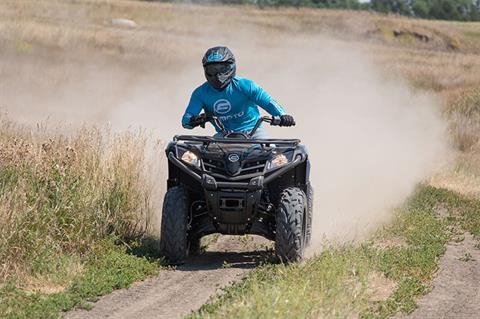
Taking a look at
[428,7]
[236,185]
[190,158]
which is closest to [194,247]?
[190,158]

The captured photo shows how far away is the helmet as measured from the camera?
43.0ft

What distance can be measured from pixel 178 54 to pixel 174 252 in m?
31.7

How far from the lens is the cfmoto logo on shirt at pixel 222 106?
13.5 metres

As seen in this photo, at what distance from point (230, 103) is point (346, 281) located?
374 centimetres

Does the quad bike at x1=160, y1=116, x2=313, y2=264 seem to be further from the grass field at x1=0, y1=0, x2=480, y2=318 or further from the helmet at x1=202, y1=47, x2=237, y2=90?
the helmet at x1=202, y1=47, x2=237, y2=90

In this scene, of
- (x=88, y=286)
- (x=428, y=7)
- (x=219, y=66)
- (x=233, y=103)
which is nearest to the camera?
(x=88, y=286)

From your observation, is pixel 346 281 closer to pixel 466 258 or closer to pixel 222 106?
pixel 466 258

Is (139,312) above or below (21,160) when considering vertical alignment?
below

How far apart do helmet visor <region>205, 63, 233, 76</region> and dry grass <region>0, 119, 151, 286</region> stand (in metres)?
1.71

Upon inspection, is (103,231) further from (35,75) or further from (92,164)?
(35,75)

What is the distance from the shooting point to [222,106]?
13.5m

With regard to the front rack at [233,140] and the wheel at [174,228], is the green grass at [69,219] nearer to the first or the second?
the wheel at [174,228]

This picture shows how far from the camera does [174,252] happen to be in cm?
1222

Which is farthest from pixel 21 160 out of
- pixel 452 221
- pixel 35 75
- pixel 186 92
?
pixel 35 75
